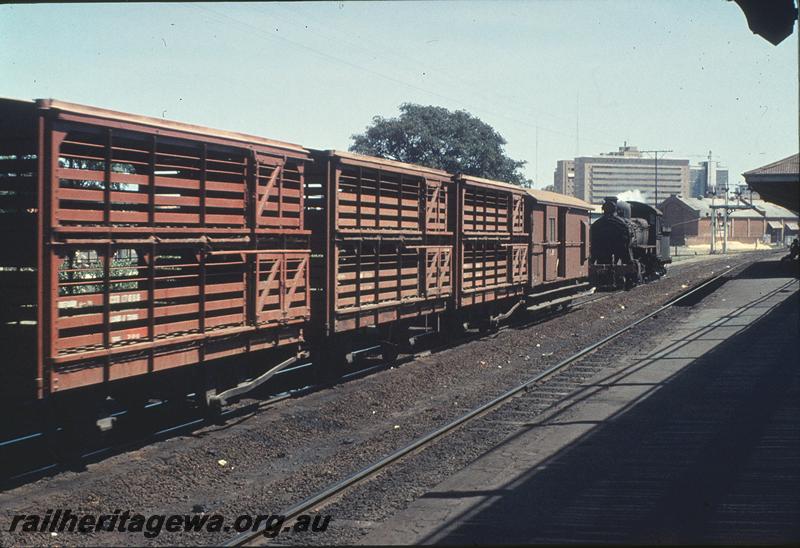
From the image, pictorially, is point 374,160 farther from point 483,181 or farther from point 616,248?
point 616,248

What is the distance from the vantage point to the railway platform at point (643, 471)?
6.50m

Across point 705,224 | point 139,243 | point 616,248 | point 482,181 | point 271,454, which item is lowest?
point 271,454

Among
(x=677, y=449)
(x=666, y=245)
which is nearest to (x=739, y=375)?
(x=677, y=449)

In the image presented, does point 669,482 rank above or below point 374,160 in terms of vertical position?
below

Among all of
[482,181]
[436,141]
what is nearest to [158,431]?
[482,181]

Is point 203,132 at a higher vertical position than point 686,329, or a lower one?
higher

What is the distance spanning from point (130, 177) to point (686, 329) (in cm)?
1592

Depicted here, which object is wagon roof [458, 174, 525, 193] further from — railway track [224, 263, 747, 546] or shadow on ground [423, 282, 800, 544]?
shadow on ground [423, 282, 800, 544]

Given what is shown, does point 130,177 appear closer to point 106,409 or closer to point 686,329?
point 106,409

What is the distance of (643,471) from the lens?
8.22 m

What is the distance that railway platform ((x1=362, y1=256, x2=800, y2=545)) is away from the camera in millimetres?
6496

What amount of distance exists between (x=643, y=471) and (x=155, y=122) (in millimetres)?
6378

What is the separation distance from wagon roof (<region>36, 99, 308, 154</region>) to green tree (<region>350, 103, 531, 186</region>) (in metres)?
51.5

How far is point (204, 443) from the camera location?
9258 millimetres
